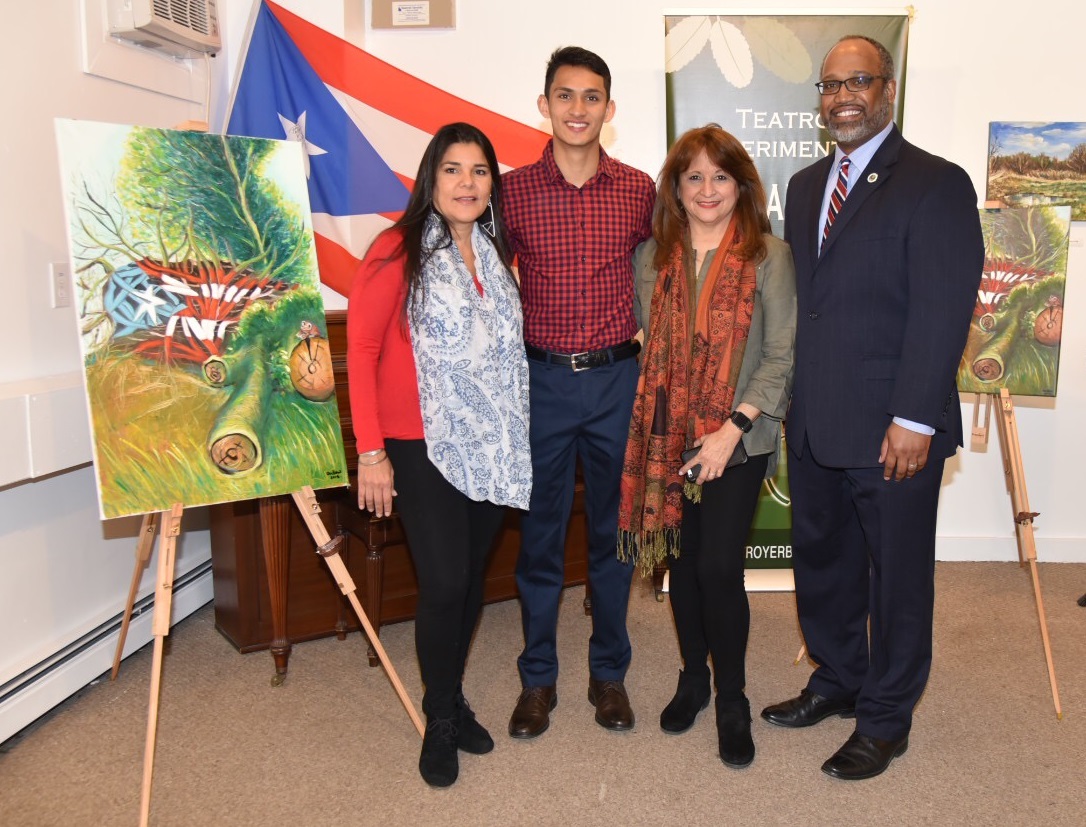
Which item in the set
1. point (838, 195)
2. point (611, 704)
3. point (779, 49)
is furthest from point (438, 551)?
point (779, 49)

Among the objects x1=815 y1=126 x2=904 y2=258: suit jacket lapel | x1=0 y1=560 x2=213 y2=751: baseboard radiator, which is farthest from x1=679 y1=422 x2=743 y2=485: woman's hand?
x1=0 y1=560 x2=213 y2=751: baseboard radiator

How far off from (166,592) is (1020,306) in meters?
2.72

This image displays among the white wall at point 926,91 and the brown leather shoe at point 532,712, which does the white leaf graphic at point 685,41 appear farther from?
the brown leather shoe at point 532,712

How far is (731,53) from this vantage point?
3623mm

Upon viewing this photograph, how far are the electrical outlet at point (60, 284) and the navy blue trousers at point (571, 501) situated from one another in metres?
1.41

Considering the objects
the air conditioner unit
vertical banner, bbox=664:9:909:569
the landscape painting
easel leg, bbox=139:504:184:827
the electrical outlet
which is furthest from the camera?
the landscape painting

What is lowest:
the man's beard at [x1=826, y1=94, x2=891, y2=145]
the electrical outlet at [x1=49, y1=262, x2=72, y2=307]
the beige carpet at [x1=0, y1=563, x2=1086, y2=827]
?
the beige carpet at [x1=0, y1=563, x2=1086, y2=827]

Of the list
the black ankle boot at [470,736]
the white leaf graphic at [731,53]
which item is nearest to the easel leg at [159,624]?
the black ankle boot at [470,736]

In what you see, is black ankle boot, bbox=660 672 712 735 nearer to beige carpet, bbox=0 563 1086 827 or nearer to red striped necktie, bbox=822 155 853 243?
beige carpet, bbox=0 563 1086 827

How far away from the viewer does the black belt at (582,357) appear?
2.36m

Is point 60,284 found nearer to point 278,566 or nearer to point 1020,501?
point 278,566

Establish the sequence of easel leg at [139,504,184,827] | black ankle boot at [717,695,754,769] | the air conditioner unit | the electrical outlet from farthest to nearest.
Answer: the air conditioner unit
the electrical outlet
black ankle boot at [717,695,754,769]
easel leg at [139,504,184,827]

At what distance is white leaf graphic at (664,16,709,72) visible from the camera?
3605 millimetres

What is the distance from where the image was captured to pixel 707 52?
3.63 meters
